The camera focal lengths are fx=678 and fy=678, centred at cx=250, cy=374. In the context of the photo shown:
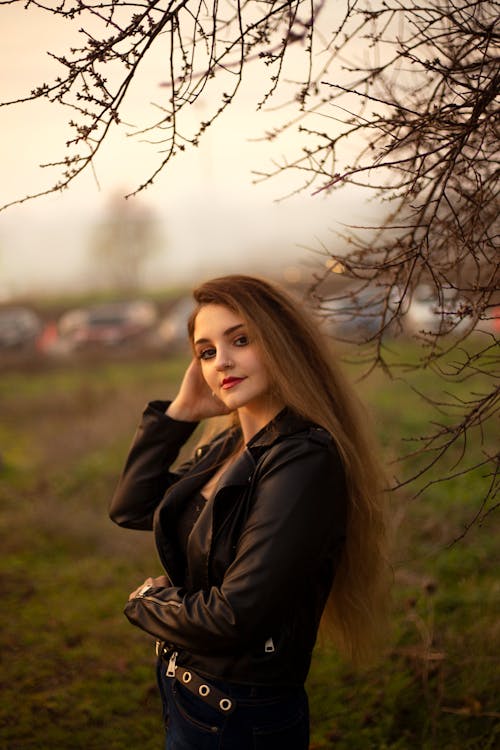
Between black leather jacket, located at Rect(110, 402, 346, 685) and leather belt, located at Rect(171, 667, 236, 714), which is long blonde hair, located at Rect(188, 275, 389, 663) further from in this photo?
leather belt, located at Rect(171, 667, 236, 714)

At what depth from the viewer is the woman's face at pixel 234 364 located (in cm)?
251

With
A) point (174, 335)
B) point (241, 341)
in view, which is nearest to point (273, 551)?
point (241, 341)

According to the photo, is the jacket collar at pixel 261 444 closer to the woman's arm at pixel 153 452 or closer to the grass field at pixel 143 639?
the woman's arm at pixel 153 452

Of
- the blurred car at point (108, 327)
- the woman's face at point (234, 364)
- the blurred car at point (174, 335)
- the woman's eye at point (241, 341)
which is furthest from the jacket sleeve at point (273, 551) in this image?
the blurred car at point (108, 327)

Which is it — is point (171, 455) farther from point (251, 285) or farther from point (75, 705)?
point (75, 705)

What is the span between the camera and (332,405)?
2566 millimetres

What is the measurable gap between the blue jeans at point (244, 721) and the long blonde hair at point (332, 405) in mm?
474

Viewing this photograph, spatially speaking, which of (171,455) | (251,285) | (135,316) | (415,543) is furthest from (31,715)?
(135,316)

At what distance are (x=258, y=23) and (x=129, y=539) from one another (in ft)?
18.7

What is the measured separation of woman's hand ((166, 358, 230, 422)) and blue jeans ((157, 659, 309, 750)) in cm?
112

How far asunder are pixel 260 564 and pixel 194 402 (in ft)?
3.70

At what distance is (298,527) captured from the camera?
6.84ft

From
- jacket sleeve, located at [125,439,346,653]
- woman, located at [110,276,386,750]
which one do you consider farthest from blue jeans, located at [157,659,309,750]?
jacket sleeve, located at [125,439,346,653]

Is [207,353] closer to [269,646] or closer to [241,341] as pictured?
[241,341]
